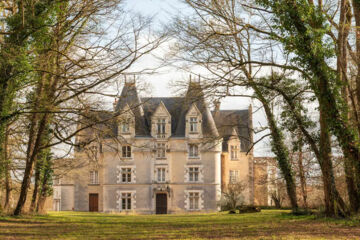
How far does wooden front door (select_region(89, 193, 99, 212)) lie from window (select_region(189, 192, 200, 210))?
29.2ft

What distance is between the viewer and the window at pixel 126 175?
43.5 meters

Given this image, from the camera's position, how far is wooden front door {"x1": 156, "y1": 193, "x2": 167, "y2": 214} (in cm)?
4269

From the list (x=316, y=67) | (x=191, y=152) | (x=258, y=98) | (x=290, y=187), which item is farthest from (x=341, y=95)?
(x=191, y=152)

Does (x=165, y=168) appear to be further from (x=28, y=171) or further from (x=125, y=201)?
(x=28, y=171)

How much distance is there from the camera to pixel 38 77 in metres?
15.4

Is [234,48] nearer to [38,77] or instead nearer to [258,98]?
[258,98]

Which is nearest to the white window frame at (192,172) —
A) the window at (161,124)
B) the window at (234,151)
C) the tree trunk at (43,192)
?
the window at (161,124)

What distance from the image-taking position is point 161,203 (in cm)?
4284

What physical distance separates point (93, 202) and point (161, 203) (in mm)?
6941

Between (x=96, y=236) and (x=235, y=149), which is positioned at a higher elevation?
(x=235, y=149)

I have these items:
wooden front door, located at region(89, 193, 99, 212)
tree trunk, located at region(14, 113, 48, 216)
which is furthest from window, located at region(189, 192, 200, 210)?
tree trunk, located at region(14, 113, 48, 216)

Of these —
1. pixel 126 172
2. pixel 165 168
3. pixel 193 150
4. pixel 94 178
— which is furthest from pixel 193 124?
pixel 94 178

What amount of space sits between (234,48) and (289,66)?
2.75m

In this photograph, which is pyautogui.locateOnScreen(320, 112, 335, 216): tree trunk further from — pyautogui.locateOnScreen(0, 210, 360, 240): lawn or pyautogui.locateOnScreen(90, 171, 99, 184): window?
pyautogui.locateOnScreen(90, 171, 99, 184): window
